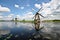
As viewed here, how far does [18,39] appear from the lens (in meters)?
13.3

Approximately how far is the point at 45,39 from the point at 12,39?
366 centimetres

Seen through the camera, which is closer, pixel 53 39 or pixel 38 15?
pixel 53 39

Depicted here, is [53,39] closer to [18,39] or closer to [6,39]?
[18,39]

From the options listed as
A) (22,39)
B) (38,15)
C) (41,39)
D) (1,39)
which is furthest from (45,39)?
(38,15)

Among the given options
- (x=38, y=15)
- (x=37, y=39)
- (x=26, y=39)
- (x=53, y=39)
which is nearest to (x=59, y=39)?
(x=53, y=39)

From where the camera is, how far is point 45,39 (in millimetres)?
13250

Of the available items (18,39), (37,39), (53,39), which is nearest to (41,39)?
(37,39)

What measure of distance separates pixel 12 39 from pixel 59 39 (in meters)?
5.16

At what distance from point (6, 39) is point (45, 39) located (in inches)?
170

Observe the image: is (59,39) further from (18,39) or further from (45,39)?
(18,39)

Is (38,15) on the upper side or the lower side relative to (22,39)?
upper

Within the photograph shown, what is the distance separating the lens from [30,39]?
13.4 m

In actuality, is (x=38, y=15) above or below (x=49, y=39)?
above

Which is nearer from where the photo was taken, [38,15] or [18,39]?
[18,39]
